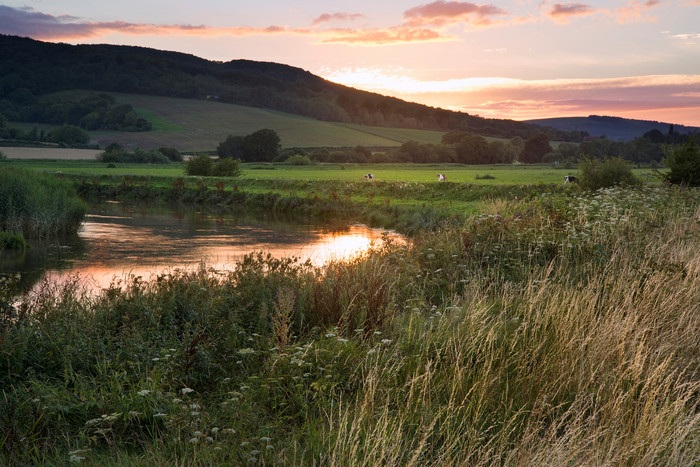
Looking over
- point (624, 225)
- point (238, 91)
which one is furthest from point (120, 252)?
point (238, 91)

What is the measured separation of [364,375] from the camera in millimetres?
5672

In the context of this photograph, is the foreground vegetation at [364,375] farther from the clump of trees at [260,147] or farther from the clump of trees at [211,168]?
the clump of trees at [260,147]

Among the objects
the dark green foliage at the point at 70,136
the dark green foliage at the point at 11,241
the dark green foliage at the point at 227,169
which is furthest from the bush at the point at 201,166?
the dark green foliage at the point at 70,136

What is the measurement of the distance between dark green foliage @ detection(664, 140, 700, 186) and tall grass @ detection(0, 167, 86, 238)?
25.0 metres

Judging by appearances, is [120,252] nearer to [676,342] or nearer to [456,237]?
[456,237]

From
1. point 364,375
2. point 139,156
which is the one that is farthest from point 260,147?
point 364,375

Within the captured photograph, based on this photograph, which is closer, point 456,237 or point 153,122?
point 456,237

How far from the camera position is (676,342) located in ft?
21.4

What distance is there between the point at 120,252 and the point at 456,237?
12373 mm

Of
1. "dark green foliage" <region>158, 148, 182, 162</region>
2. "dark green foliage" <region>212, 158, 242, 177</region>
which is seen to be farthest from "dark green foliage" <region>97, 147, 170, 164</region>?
"dark green foliage" <region>212, 158, 242, 177</region>

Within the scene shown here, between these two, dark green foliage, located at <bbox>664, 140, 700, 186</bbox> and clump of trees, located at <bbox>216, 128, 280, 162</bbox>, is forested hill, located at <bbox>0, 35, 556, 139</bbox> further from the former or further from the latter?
dark green foliage, located at <bbox>664, 140, 700, 186</bbox>

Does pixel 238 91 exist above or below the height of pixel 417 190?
above

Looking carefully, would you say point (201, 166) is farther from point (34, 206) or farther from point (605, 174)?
point (605, 174)

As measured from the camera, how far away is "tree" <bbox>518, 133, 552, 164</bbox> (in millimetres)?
106938
